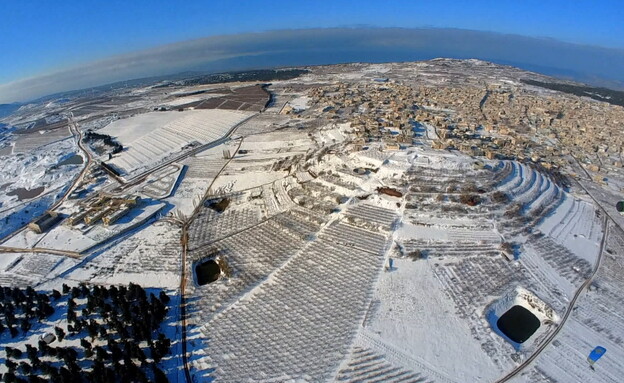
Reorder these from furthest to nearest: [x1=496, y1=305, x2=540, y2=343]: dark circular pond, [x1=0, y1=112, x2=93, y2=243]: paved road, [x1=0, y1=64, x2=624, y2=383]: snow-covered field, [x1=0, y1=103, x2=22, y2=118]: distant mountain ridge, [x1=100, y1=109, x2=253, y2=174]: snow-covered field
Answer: [x1=0, y1=103, x2=22, y2=118]: distant mountain ridge
[x1=100, y1=109, x2=253, y2=174]: snow-covered field
[x1=0, y1=112, x2=93, y2=243]: paved road
[x1=496, y1=305, x2=540, y2=343]: dark circular pond
[x1=0, y1=64, x2=624, y2=383]: snow-covered field

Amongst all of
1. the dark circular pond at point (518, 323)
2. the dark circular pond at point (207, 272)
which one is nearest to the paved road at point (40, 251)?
the dark circular pond at point (207, 272)

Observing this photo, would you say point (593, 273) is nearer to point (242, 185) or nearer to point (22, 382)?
point (242, 185)

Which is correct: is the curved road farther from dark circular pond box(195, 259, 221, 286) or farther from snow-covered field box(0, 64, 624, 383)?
dark circular pond box(195, 259, 221, 286)

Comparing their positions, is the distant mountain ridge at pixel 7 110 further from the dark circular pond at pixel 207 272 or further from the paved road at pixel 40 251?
the dark circular pond at pixel 207 272

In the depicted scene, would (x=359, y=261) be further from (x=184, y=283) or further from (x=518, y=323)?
(x=184, y=283)

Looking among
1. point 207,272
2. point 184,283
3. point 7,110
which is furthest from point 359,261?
point 7,110

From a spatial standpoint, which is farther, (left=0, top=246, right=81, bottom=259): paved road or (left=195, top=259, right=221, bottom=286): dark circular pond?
(left=0, top=246, right=81, bottom=259): paved road

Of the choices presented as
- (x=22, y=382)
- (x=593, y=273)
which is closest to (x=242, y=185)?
(x=22, y=382)

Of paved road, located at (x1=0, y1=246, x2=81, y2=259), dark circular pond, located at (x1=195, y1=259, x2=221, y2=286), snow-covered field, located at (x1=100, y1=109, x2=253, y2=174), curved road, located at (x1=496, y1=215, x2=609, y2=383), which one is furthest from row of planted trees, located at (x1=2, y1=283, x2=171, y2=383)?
snow-covered field, located at (x1=100, y1=109, x2=253, y2=174)
